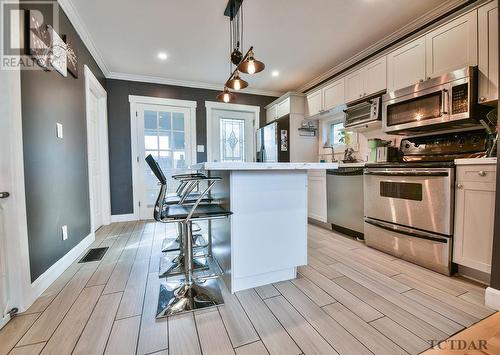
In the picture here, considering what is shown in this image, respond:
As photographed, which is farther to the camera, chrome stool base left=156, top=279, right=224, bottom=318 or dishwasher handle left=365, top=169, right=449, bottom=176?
dishwasher handle left=365, top=169, right=449, bottom=176

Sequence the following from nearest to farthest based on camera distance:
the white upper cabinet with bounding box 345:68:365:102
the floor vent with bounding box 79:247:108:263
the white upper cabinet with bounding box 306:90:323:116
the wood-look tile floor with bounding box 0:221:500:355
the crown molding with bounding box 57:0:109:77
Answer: the wood-look tile floor with bounding box 0:221:500:355 < the crown molding with bounding box 57:0:109:77 < the floor vent with bounding box 79:247:108:263 < the white upper cabinet with bounding box 345:68:365:102 < the white upper cabinet with bounding box 306:90:323:116

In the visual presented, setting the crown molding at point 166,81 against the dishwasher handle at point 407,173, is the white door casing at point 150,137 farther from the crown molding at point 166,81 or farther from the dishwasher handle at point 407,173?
the dishwasher handle at point 407,173

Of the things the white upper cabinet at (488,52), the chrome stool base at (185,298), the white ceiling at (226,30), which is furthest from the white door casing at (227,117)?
the white upper cabinet at (488,52)

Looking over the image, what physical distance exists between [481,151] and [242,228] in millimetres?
2247

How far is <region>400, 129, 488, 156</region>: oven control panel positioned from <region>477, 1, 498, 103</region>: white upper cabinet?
38 cm

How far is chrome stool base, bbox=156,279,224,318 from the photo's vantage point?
1.44 metres

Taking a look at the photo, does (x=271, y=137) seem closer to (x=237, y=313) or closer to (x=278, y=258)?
(x=278, y=258)

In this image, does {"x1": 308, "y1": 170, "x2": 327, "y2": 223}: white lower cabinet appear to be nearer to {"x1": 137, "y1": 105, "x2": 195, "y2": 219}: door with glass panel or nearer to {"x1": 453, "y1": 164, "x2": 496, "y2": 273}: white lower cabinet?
{"x1": 453, "y1": 164, "x2": 496, "y2": 273}: white lower cabinet

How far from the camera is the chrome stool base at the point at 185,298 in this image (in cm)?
144

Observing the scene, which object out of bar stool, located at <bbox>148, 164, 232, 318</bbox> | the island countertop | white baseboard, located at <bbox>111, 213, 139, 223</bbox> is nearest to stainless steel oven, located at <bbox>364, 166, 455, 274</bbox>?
the island countertop

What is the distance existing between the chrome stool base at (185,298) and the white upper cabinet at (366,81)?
285cm

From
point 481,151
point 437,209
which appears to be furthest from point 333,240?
point 481,151

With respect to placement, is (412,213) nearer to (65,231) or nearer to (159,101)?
(65,231)

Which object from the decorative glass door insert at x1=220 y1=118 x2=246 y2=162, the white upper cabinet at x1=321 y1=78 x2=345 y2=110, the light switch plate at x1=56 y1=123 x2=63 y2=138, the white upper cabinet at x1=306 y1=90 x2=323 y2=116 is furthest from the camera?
the decorative glass door insert at x1=220 y1=118 x2=246 y2=162
